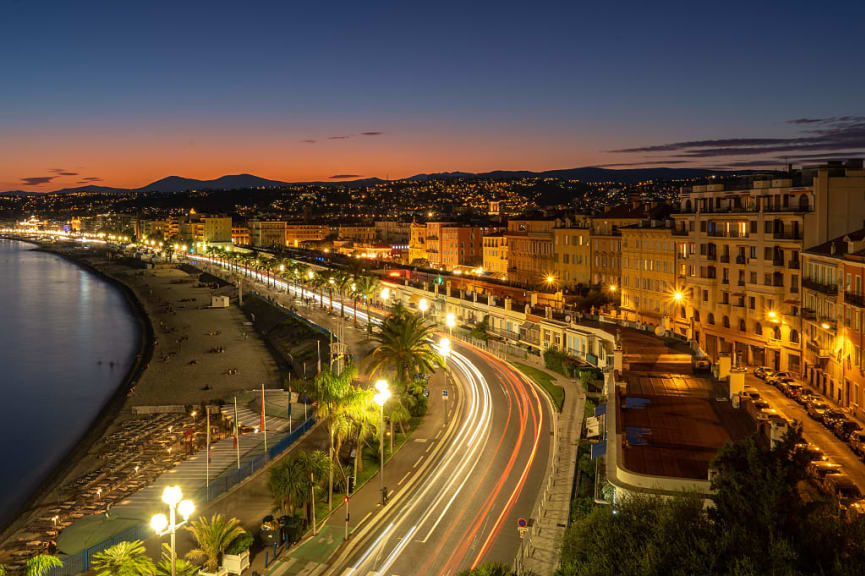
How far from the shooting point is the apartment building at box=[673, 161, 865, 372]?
142 feet

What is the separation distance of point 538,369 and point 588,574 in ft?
98.7

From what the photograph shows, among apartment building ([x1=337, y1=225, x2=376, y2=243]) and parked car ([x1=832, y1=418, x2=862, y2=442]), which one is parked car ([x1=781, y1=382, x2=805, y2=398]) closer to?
parked car ([x1=832, y1=418, x2=862, y2=442])

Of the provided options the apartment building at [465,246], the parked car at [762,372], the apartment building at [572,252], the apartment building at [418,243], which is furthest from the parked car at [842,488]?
the apartment building at [418,243]

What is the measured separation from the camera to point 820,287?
3950 cm

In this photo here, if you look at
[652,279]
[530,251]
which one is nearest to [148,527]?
[652,279]

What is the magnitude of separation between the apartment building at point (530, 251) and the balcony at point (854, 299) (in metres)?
40.3

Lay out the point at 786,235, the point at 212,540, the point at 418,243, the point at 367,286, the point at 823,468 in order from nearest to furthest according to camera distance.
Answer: the point at 212,540
the point at 823,468
the point at 786,235
the point at 367,286
the point at 418,243

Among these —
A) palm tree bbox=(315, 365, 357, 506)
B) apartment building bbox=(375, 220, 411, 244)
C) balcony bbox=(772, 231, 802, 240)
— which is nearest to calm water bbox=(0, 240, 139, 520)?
palm tree bbox=(315, 365, 357, 506)

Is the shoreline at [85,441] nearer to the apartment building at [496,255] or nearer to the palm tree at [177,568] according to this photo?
the palm tree at [177,568]

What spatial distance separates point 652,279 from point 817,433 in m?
27.4

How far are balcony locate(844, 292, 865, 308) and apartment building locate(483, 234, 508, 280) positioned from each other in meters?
52.5

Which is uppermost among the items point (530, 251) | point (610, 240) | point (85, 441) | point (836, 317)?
point (610, 240)

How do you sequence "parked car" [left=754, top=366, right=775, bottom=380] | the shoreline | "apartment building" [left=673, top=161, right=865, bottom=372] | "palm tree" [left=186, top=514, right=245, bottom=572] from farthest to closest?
"apartment building" [left=673, top=161, right=865, bottom=372], "parked car" [left=754, top=366, right=775, bottom=380], the shoreline, "palm tree" [left=186, top=514, right=245, bottom=572]

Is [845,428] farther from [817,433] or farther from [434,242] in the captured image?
[434,242]
